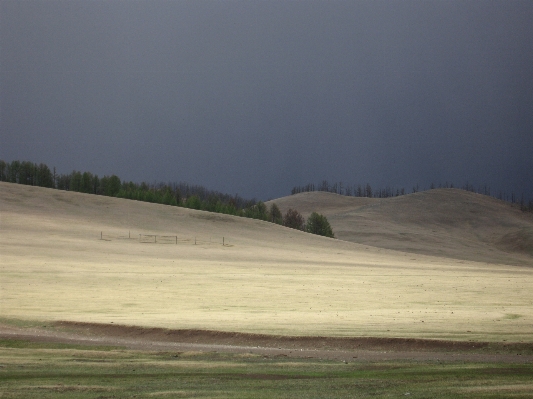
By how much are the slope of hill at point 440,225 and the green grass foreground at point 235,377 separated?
93.8m

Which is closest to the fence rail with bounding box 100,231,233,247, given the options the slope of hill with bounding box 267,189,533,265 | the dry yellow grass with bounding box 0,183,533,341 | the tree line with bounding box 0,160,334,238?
the dry yellow grass with bounding box 0,183,533,341

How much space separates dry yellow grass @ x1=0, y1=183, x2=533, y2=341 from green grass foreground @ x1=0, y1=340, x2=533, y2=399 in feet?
13.8

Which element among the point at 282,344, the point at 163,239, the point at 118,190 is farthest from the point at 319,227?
the point at 282,344

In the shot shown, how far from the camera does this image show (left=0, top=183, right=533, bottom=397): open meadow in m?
17.9

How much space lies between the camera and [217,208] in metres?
106

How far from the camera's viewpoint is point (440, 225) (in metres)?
153

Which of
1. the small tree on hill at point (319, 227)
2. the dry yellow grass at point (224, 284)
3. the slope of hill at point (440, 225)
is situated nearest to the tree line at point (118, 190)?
the small tree on hill at point (319, 227)

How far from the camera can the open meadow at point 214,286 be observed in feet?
58.6

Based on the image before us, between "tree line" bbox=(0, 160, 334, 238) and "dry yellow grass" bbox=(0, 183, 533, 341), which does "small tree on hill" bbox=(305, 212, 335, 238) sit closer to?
"tree line" bbox=(0, 160, 334, 238)

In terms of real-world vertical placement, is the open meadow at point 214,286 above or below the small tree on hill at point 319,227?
below

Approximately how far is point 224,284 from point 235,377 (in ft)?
75.2

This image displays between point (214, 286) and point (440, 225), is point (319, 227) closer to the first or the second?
point (440, 225)

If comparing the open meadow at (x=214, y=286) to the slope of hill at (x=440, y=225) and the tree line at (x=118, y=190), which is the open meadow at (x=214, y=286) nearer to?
the tree line at (x=118, y=190)

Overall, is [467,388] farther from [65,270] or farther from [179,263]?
[179,263]
